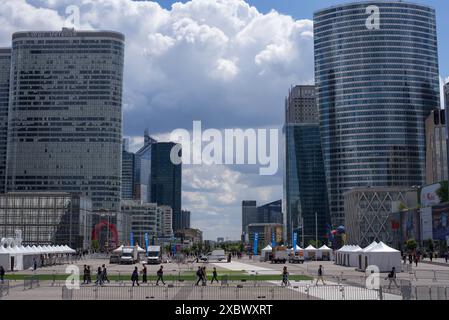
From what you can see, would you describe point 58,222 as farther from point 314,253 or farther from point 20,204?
point 314,253

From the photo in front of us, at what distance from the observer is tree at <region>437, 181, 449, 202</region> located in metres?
118

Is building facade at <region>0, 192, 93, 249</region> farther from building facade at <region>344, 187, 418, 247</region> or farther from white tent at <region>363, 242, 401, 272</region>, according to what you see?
white tent at <region>363, 242, 401, 272</region>

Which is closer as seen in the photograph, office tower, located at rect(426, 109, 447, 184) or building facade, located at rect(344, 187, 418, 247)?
building facade, located at rect(344, 187, 418, 247)

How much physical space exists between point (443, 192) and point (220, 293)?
94.7 meters

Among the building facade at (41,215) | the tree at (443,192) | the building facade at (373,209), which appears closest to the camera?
the tree at (443,192)

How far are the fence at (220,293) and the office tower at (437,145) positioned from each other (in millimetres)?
158352

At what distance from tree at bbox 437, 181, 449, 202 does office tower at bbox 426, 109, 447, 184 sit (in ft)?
216

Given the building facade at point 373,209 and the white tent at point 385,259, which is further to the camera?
the building facade at point 373,209

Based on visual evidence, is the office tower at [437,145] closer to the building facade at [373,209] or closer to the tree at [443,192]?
the building facade at [373,209]

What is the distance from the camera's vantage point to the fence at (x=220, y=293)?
1244 inches

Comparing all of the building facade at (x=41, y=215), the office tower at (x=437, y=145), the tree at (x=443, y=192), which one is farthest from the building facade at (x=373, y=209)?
the building facade at (x=41, y=215)

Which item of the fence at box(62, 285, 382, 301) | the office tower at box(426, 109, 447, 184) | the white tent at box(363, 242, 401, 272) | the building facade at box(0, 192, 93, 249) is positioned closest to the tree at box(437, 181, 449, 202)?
the office tower at box(426, 109, 447, 184)
